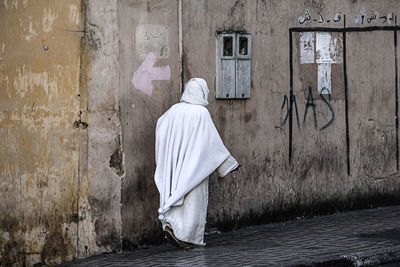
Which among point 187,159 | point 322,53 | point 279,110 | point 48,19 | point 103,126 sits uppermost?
point 48,19

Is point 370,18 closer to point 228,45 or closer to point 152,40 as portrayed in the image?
point 228,45

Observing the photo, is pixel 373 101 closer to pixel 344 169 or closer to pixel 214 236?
pixel 344 169

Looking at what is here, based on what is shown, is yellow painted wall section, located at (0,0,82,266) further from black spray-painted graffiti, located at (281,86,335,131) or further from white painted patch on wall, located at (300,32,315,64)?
white painted patch on wall, located at (300,32,315,64)

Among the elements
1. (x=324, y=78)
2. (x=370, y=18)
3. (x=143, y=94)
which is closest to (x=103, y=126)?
(x=143, y=94)

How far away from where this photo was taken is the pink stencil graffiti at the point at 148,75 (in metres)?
8.19

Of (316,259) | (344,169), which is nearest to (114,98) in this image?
(316,259)

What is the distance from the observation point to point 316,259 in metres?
7.23

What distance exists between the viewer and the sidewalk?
7336mm

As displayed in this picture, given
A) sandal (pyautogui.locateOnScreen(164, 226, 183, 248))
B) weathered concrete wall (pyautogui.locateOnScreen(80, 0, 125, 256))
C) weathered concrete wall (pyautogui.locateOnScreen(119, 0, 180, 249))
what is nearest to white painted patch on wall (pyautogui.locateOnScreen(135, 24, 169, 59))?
weathered concrete wall (pyautogui.locateOnScreen(119, 0, 180, 249))

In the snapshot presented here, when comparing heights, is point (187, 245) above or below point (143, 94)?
below

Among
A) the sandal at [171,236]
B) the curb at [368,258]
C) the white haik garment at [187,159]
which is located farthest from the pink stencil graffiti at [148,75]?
the curb at [368,258]

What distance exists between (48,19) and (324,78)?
355 centimetres

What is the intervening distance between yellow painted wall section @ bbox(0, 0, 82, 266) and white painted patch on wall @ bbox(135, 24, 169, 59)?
2.10 ft

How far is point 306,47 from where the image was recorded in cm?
962
